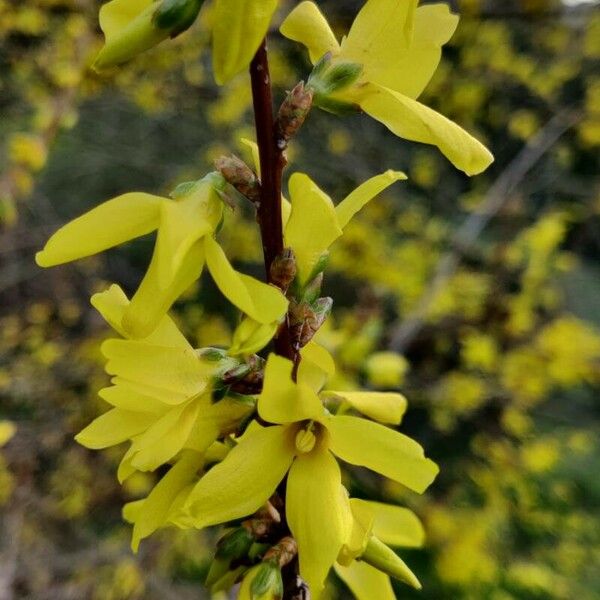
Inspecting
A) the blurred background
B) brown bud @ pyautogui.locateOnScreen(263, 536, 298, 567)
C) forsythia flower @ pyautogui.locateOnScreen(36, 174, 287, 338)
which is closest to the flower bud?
forsythia flower @ pyautogui.locateOnScreen(36, 174, 287, 338)

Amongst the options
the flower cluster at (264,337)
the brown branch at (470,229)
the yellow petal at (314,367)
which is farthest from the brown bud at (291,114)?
the brown branch at (470,229)

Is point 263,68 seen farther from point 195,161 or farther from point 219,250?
point 195,161

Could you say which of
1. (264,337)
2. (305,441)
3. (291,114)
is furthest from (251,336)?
(291,114)

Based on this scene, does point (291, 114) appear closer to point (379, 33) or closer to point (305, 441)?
point (379, 33)

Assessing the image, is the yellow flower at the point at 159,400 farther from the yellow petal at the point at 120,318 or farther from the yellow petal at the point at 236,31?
the yellow petal at the point at 236,31

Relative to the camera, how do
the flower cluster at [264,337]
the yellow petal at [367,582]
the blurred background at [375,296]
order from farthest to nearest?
the blurred background at [375,296], the yellow petal at [367,582], the flower cluster at [264,337]

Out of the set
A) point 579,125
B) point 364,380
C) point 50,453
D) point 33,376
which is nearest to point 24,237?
point 33,376
